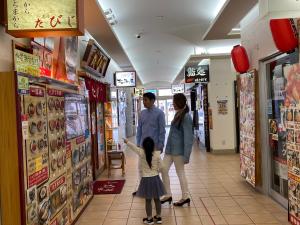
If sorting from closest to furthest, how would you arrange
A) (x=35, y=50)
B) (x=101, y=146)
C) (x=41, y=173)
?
1. (x=41, y=173)
2. (x=35, y=50)
3. (x=101, y=146)

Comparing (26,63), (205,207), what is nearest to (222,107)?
(205,207)

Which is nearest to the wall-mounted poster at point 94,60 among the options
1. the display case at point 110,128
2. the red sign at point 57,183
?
the display case at point 110,128

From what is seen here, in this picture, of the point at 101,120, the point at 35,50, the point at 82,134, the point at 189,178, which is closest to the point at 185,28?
the point at 101,120

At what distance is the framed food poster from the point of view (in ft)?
17.3

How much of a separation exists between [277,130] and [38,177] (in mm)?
3335

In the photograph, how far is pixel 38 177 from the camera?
3.05 meters

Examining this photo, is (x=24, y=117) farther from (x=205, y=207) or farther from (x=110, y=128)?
(x=110, y=128)

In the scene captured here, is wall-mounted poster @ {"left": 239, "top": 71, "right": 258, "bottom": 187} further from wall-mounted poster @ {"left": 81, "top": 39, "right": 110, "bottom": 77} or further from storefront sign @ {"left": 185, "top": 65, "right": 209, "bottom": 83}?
storefront sign @ {"left": 185, "top": 65, "right": 209, "bottom": 83}

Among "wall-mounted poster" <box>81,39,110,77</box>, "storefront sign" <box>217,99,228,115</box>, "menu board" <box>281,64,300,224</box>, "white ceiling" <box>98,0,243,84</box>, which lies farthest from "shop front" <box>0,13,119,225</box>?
"storefront sign" <box>217,99,228,115</box>

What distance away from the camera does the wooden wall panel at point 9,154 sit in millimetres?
2701

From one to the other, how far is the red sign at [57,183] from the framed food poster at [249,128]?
10.1ft

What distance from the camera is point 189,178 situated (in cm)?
678

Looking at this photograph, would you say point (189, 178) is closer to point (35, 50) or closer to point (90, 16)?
point (90, 16)

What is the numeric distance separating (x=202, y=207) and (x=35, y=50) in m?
3.11
